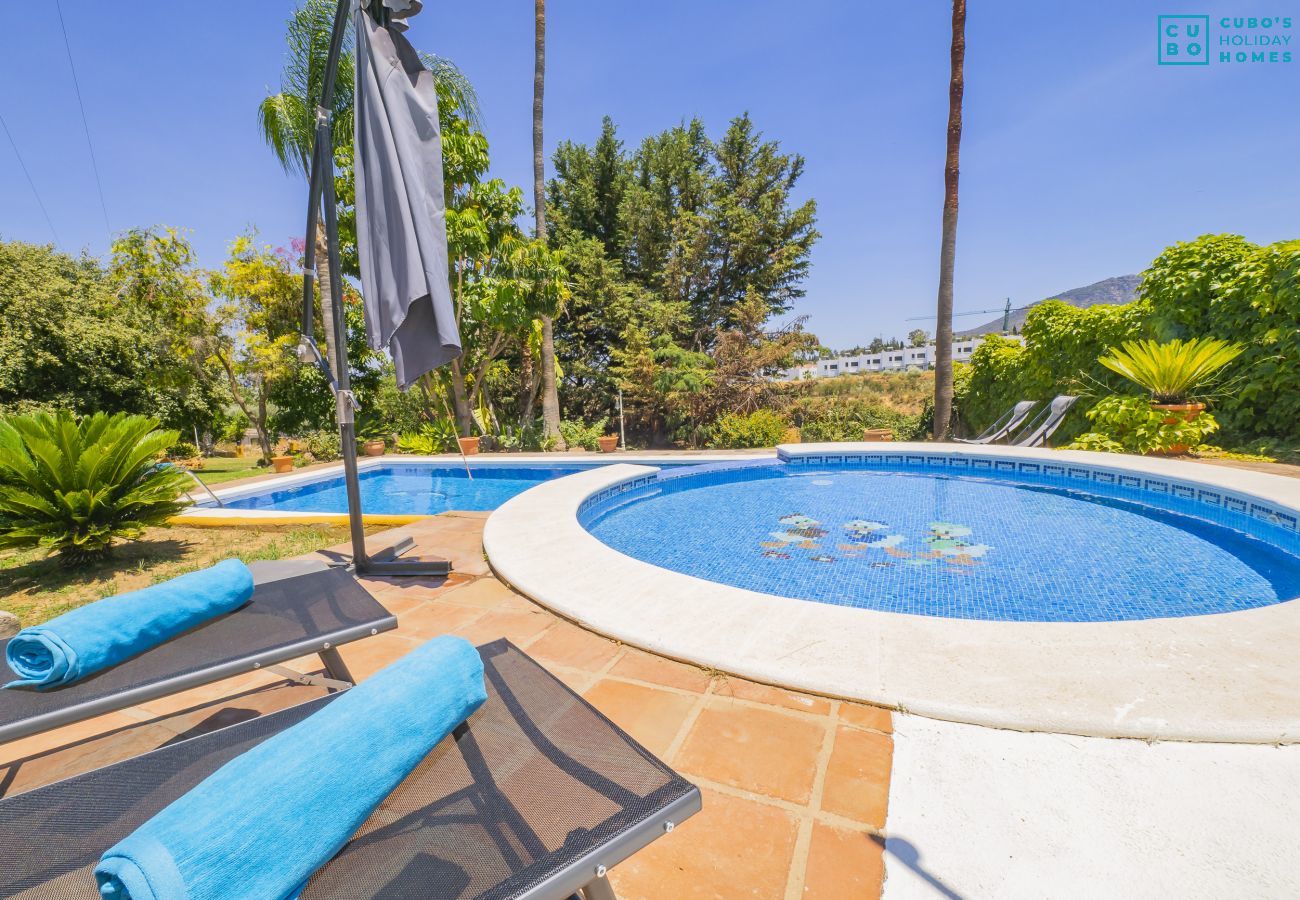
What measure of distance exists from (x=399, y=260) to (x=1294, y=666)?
495 centimetres

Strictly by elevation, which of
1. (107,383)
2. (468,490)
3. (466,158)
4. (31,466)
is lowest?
(468,490)

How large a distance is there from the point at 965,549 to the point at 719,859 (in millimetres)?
5155

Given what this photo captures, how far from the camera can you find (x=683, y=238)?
1767cm

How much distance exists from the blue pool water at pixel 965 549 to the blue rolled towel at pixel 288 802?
12.8ft

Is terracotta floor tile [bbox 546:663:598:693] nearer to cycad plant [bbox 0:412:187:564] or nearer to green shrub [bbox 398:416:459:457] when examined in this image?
cycad plant [bbox 0:412:187:564]

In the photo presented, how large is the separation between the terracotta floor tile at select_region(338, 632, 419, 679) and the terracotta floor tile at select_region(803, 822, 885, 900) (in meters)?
2.08

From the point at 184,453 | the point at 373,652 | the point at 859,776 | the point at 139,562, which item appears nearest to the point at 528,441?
the point at 139,562

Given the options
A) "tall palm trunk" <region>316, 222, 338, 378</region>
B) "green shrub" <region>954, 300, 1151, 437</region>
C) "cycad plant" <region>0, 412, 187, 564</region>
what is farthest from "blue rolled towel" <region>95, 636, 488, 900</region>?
"green shrub" <region>954, 300, 1151, 437</region>

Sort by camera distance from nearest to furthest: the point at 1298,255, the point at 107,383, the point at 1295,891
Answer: the point at 1295,891 → the point at 1298,255 → the point at 107,383

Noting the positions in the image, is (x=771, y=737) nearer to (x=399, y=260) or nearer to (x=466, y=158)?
(x=399, y=260)

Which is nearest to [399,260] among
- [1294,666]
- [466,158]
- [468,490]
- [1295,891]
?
[1295,891]

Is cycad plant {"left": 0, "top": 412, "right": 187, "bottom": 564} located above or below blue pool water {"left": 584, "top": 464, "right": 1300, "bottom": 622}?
above

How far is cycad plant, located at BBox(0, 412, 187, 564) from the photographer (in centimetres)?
385

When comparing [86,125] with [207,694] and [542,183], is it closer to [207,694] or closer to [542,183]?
[542,183]
